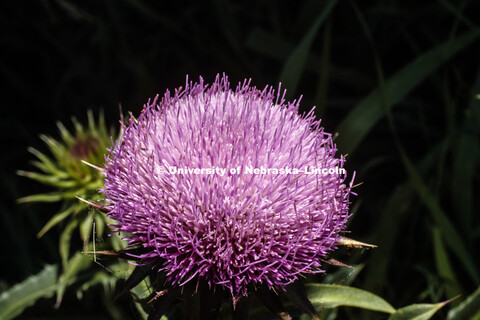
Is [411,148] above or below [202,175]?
above

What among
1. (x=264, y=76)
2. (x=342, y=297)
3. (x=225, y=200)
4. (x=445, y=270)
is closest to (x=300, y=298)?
(x=342, y=297)

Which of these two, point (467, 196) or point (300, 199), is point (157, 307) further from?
point (467, 196)

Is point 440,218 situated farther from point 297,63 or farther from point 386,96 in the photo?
point 297,63

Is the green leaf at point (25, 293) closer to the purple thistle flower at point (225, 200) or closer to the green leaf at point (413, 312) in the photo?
the purple thistle flower at point (225, 200)

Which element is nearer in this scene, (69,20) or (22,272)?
(22,272)

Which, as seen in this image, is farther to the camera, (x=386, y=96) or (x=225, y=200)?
(x=386, y=96)

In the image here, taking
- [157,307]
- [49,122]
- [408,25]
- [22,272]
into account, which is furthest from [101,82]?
[157,307]
